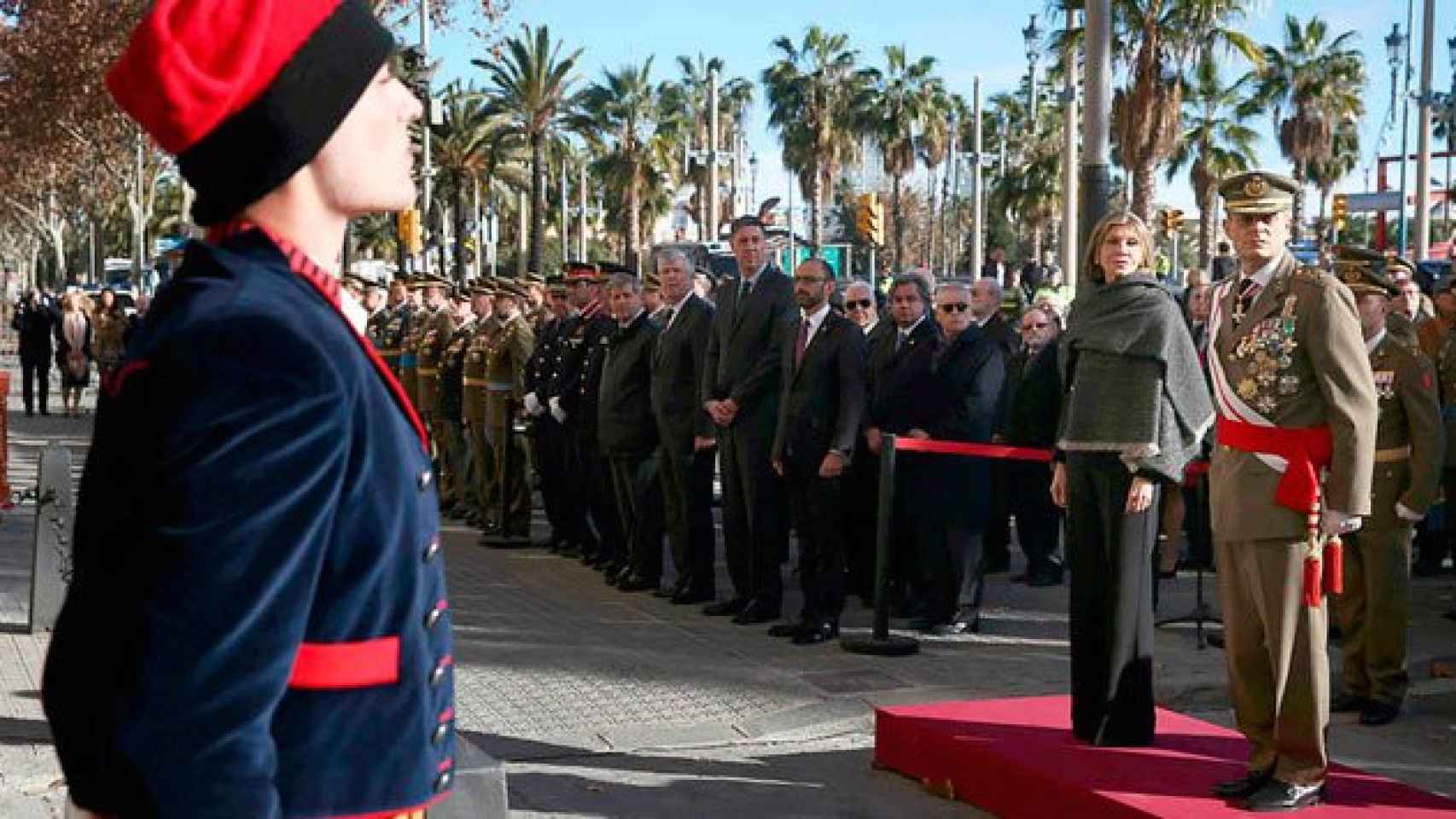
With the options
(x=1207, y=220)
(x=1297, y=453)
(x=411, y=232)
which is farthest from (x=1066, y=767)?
(x=1207, y=220)

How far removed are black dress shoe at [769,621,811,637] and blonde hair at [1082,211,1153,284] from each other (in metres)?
3.55

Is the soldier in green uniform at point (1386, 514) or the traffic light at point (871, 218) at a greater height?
the traffic light at point (871, 218)

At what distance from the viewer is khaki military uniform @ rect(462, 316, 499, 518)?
14.5 meters

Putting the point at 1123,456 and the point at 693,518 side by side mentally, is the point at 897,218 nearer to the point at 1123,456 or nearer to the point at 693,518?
the point at 693,518

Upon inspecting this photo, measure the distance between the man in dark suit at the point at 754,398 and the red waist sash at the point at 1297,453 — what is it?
14.8ft

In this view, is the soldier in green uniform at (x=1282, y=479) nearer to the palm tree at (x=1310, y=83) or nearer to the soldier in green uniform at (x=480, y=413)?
the soldier in green uniform at (x=480, y=413)

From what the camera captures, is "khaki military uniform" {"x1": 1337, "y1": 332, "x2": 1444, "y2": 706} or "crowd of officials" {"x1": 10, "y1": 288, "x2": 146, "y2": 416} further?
"crowd of officials" {"x1": 10, "y1": 288, "x2": 146, "y2": 416}

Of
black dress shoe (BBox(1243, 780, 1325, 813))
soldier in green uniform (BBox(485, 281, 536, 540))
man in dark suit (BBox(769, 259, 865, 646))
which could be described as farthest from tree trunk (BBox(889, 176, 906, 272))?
black dress shoe (BBox(1243, 780, 1325, 813))

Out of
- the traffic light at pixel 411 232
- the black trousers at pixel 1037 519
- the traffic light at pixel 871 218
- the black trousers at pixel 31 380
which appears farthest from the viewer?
the traffic light at pixel 411 232

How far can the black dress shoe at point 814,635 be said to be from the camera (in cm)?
952

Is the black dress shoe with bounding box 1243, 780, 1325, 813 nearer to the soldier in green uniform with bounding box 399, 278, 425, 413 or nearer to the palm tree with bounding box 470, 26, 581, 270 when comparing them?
the soldier in green uniform with bounding box 399, 278, 425, 413

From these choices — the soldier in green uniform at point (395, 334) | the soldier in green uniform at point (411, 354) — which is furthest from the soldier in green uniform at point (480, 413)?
the soldier in green uniform at point (395, 334)

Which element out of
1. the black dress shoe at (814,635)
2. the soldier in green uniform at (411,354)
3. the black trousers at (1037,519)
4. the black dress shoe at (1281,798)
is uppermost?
the soldier in green uniform at (411,354)

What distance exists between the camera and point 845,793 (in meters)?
6.68
